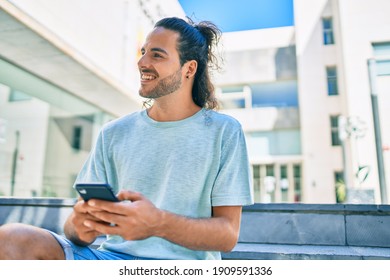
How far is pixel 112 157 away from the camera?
41.8 inches

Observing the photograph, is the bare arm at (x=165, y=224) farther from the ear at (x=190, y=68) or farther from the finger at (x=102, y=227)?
the ear at (x=190, y=68)

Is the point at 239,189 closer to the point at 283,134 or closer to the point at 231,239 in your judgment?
the point at 231,239

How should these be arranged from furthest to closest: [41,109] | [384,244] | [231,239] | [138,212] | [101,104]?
[101,104] < [41,109] < [384,244] < [231,239] < [138,212]

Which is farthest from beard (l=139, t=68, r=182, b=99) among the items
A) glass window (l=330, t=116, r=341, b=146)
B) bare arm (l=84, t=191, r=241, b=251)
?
glass window (l=330, t=116, r=341, b=146)

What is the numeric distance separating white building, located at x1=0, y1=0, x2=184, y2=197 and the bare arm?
2786 millimetres

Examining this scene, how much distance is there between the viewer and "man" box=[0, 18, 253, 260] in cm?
75

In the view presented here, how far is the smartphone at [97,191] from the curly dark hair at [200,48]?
593mm

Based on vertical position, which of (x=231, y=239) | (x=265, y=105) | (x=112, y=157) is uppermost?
(x=265, y=105)

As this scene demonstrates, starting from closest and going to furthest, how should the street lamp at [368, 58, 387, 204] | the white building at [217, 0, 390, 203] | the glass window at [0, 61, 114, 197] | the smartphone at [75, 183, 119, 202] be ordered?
the smartphone at [75, 183, 119, 202], the street lamp at [368, 58, 387, 204], the glass window at [0, 61, 114, 197], the white building at [217, 0, 390, 203]

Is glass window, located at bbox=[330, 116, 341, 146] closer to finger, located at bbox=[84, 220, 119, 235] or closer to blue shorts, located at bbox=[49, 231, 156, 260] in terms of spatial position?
blue shorts, located at bbox=[49, 231, 156, 260]

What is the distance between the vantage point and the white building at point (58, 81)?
434 cm
